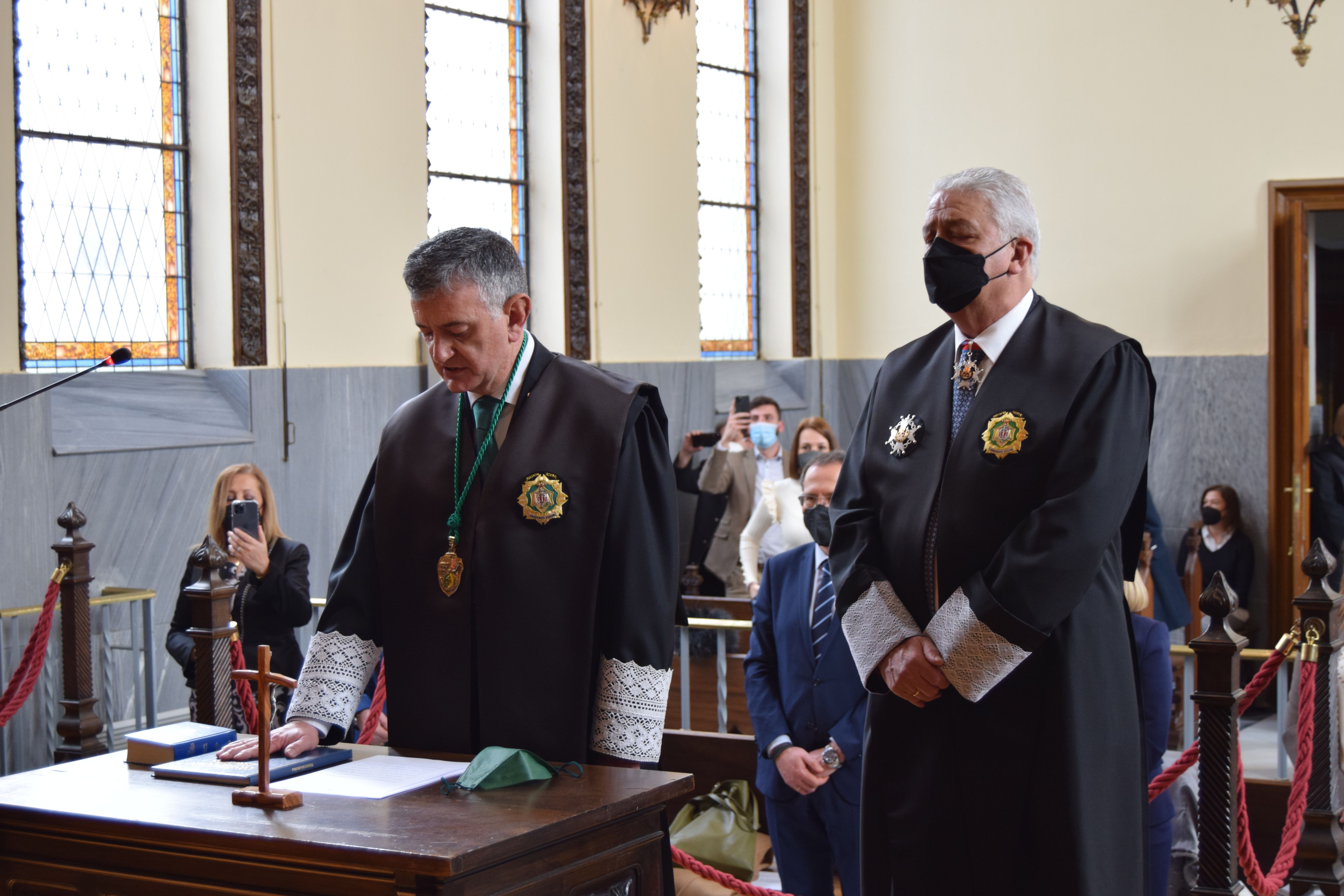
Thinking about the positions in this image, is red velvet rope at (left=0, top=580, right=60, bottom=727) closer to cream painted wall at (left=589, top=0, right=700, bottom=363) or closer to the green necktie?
the green necktie

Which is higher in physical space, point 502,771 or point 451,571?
point 451,571

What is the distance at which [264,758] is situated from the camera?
7.98 feet

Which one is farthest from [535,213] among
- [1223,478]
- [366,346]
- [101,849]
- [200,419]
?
[101,849]

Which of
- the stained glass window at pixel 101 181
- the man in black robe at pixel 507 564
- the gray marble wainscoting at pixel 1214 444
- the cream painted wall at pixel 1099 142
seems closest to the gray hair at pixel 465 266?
the man in black robe at pixel 507 564

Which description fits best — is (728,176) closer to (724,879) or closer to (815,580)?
(815,580)

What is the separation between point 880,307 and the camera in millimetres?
11789

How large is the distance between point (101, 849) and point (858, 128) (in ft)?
33.8

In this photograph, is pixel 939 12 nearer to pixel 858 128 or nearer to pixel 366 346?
pixel 858 128

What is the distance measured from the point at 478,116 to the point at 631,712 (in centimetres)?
724

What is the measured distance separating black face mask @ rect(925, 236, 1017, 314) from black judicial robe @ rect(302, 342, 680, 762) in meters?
0.62

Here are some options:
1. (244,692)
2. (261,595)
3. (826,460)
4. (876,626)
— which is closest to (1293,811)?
(826,460)

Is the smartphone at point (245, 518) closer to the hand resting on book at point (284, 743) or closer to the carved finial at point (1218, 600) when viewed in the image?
the hand resting on book at point (284, 743)

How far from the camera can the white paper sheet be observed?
2496 mm

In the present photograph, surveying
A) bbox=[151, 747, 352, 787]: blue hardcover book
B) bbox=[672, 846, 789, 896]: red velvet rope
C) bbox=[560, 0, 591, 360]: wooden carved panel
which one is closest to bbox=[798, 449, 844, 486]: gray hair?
bbox=[672, 846, 789, 896]: red velvet rope
